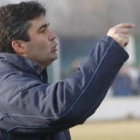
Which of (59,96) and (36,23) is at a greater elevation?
(36,23)

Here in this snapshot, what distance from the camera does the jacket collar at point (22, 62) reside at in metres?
3.07

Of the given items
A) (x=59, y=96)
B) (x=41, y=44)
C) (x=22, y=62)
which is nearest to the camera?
(x=59, y=96)

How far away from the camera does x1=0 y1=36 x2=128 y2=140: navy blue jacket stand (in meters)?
2.81

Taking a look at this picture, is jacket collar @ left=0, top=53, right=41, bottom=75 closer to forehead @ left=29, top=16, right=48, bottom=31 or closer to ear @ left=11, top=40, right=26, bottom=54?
ear @ left=11, top=40, right=26, bottom=54

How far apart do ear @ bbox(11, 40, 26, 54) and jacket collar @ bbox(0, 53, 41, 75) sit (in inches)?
1.6

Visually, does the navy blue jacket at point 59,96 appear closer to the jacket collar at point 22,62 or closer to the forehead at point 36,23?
the jacket collar at point 22,62

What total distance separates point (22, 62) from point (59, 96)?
36 cm

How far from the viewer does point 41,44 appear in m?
3.21

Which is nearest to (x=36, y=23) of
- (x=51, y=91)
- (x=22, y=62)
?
(x=22, y=62)

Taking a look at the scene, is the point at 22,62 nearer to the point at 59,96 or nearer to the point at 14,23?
the point at 14,23

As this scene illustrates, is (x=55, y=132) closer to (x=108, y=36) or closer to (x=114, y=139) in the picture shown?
(x=108, y=36)

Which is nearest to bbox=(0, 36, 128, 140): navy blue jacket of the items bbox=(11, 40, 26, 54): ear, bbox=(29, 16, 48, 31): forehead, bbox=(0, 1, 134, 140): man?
bbox=(0, 1, 134, 140): man

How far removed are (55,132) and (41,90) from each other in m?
0.22

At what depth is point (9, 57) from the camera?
3141 mm
